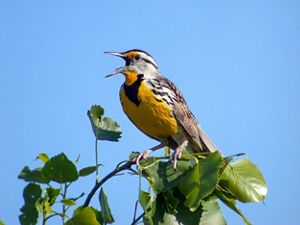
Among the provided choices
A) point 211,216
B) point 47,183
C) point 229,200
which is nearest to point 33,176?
point 47,183

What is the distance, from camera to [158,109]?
3691 mm

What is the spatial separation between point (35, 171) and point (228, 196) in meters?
0.78

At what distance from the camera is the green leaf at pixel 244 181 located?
2201 mm

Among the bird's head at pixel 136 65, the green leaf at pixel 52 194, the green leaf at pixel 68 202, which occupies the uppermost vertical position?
the bird's head at pixel 136 65

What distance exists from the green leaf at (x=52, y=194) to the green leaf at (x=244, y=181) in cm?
72

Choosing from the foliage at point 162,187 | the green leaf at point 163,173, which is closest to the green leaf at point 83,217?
the foliage at point 162,187

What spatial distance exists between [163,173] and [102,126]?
0.40m

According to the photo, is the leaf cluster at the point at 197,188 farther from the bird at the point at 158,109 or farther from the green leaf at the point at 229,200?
the bird at the point at 158,109

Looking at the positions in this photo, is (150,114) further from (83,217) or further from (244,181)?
(83,217)

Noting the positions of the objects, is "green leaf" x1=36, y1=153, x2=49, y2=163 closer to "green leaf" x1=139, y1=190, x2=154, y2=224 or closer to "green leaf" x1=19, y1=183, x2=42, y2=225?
"green leaf" x1=19, y1=183, x2=42, y2=225

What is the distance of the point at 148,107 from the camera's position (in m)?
3.68

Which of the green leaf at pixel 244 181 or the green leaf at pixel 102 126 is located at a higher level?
the green leaf at pixel 102 126

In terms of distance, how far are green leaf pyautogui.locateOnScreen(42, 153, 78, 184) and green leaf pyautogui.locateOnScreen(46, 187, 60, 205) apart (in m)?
0.06

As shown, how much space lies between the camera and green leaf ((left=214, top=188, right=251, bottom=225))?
2162mm
